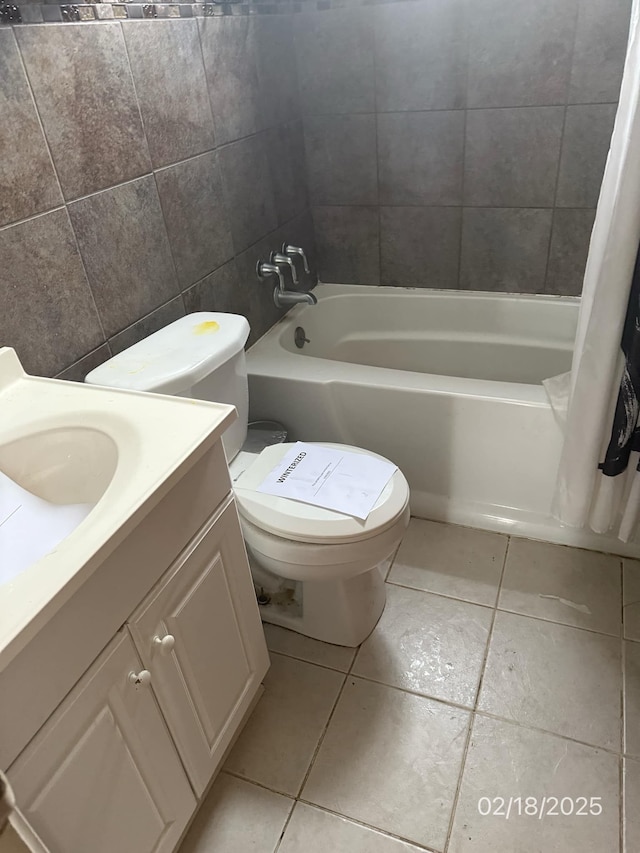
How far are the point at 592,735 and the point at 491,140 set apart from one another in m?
1.76

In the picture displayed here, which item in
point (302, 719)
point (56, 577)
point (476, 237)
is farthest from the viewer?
point (476, 237)

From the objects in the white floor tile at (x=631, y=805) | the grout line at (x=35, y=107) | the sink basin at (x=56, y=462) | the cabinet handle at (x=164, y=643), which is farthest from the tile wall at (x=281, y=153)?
the white floor tile at (x=631, y=805)

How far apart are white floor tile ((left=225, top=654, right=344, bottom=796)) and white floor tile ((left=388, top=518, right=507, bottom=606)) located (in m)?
0.38

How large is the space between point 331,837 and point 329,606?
1.56ft

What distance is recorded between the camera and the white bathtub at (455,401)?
167cm

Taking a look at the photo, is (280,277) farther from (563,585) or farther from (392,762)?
(392,762)

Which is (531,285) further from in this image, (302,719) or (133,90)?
(302,719)

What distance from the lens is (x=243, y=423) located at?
1484 millimetres

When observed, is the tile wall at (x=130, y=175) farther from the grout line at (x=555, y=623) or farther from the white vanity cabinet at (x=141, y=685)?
the grout line at (x=555, y=623)

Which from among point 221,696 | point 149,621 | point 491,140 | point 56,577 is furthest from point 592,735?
point 491,140

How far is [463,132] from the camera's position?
6.37ft

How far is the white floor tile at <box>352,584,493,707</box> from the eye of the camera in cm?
140

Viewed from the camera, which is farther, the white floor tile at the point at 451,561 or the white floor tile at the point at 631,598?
the white floor tile at the point at 451,561

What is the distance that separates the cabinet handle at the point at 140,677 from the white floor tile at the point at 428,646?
0.71 m
